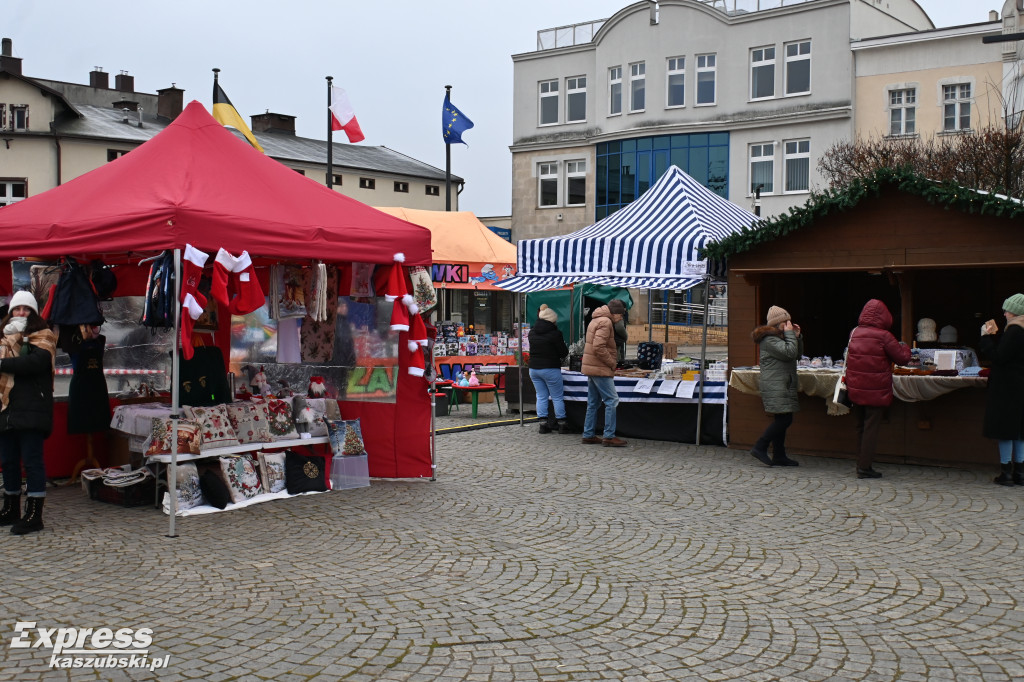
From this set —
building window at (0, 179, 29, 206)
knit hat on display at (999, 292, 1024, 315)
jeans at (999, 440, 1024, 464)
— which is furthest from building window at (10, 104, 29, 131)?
jeans at (999, 440, 1024, 464)

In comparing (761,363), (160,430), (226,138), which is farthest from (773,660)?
(226,138)

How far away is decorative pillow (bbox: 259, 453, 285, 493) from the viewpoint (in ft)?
28.0

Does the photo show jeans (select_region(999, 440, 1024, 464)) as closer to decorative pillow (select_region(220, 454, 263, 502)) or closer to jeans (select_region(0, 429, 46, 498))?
decorative pillow (select_region(220, 454, 263, 502))

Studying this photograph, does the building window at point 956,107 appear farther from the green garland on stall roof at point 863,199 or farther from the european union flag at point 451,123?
the green garland on stall roof at point 863,199

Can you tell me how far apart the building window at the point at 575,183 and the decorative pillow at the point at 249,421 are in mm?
31592

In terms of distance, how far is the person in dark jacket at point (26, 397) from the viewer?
702cm

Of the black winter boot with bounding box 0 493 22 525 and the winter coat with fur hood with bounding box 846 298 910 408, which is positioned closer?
the black winter boot with bounding box 0 493 22 525

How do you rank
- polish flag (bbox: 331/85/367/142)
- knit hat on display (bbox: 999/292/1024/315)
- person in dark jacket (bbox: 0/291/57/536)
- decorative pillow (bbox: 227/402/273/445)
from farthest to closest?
polish flag (bbox: 331/85/367/142), knit hat on display (bbox: 999/292/1024/315), decorative pillow (bbox: 227/402/273/445), person in dark jacket (bbox: 0/291/57/536)

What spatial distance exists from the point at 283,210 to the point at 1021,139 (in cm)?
2076

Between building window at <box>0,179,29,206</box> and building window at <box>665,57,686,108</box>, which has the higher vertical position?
building window at <box>665,57,686,108</box>

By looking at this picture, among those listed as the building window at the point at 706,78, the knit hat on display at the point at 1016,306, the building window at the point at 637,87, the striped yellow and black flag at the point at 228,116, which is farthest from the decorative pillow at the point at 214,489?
the building window at the point at 637,87

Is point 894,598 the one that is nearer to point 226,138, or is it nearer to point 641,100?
point 226,138

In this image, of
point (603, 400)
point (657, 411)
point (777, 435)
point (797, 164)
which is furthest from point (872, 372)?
point (797, 164)

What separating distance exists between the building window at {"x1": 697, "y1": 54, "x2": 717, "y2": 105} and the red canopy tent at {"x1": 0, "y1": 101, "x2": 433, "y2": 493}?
29.3 m
